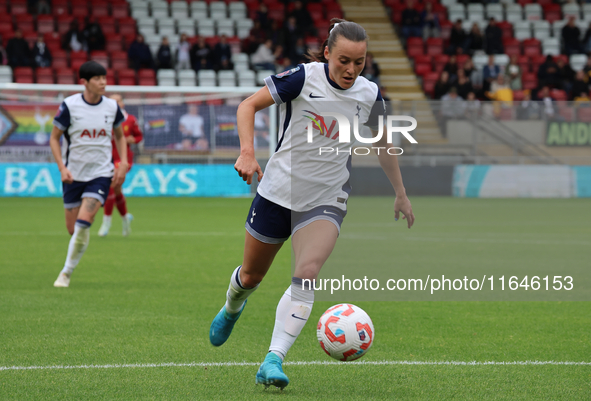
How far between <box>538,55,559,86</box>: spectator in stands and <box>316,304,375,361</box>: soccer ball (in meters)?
21.6

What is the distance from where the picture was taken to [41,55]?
73.0ft

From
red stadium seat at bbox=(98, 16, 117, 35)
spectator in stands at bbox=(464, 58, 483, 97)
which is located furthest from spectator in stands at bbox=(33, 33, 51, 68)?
spectator in stands at bbox=(464, 58, 483, 97)

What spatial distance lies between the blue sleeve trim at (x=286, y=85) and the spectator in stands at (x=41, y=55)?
19687 mm

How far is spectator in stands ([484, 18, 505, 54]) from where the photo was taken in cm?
2608

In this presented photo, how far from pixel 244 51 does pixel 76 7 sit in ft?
19.5

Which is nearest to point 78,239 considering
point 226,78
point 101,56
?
point 226,78

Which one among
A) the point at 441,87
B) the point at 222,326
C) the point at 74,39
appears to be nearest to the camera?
the point at 222,326

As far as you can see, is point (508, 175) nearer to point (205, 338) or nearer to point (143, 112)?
point (143, 112)

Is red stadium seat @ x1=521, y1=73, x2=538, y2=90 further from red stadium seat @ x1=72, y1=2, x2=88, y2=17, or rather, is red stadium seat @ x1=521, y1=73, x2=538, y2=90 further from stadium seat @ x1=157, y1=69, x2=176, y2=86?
red stadium seat @ x1=72, y1=2, x2=88, y2=17

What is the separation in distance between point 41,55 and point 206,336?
739 inches

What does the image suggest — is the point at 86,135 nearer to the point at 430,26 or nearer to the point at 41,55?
the point at 41,55

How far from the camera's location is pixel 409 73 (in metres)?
26.6

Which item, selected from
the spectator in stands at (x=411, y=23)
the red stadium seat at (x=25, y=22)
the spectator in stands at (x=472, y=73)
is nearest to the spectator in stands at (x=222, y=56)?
the red stadium seat at (x=25, y=22)

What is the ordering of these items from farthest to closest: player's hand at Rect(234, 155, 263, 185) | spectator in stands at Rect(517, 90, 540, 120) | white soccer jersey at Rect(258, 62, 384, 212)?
spectator in stands at Rect(517, 90, 540, 120)
white soccer jersey at Rect(258, 62, 384, 212)
player's hand at Rect(234, 155, 263, 185)
